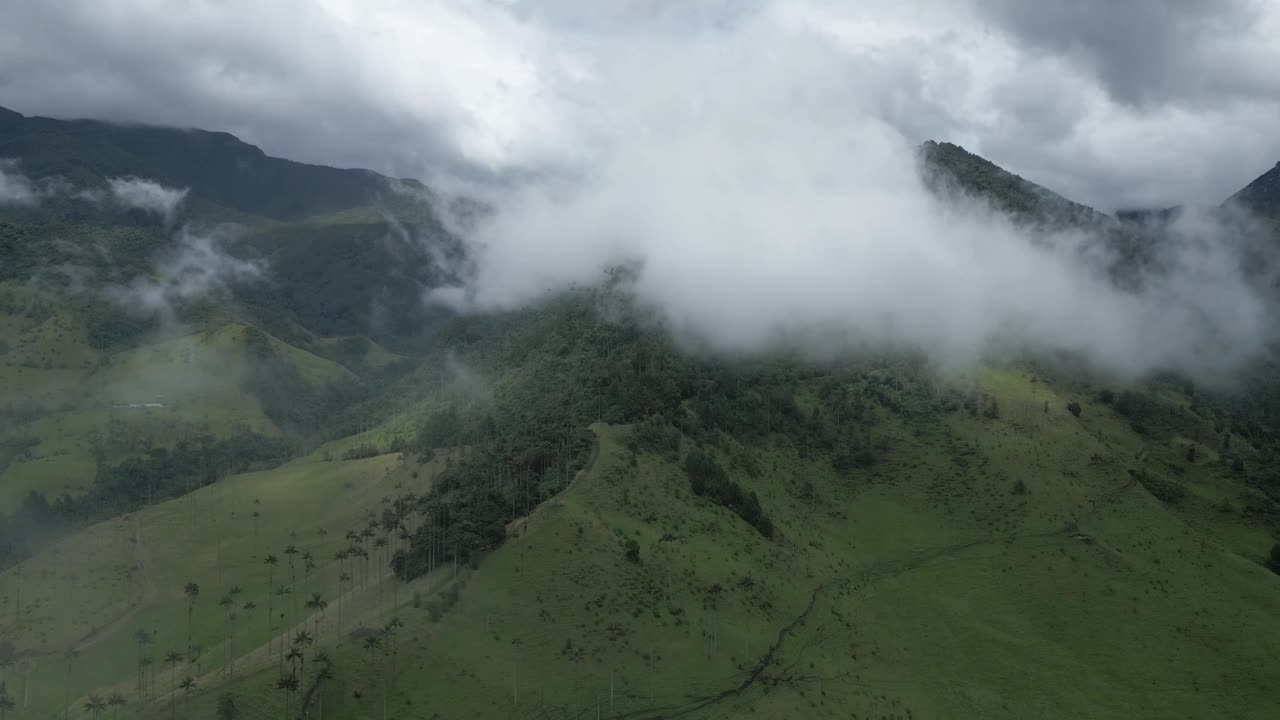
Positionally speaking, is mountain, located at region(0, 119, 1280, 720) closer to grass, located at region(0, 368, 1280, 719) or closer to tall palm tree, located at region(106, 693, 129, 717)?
grass, located at region(0, 368, 1280, 719)

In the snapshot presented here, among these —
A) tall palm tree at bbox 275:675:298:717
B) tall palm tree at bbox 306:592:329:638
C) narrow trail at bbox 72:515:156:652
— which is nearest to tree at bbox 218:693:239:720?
tall palm tree at bbox 275:675:298:717

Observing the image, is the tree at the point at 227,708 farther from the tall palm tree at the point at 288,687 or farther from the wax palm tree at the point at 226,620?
the wax palm tree at the point at 226,620

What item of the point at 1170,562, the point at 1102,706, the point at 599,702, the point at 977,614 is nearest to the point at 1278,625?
the point at 1170,562

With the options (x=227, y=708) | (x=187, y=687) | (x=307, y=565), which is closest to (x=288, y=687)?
(x=227, y=708)

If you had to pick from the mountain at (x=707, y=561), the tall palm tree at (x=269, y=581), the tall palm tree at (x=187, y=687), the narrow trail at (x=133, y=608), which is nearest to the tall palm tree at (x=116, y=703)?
the mountain at (x=707, y=561)

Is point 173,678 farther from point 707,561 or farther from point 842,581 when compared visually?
point 842,581

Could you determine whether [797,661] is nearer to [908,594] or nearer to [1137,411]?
[908,594]
